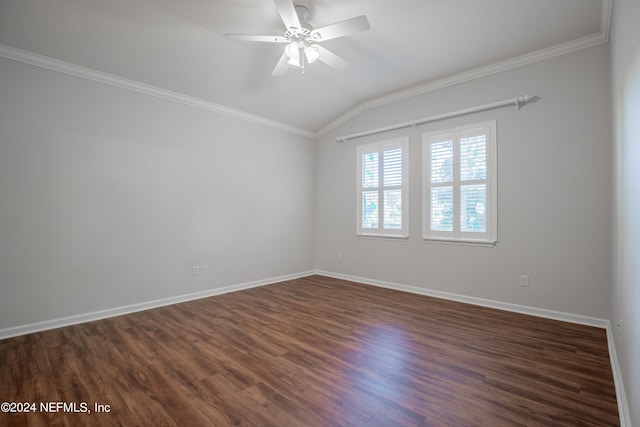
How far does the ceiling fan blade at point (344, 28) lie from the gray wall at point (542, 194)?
88.2 inches

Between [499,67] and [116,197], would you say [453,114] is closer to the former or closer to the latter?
[499,67]

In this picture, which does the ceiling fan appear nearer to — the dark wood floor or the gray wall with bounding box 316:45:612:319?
the gray wall with bounding box 316:45:612:319

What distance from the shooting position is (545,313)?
3322mm

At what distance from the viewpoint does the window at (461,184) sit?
147 inches

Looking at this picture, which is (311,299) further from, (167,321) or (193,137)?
(193,137)

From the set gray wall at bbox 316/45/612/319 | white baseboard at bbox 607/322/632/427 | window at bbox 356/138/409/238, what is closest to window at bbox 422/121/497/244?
gray wall at bbox 316/45/612/319

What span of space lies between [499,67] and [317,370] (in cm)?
406

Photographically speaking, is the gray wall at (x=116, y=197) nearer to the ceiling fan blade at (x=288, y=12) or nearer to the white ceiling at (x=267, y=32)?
the white ceiling at (x=267, y=32)

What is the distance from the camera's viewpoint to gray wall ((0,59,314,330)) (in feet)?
9.55

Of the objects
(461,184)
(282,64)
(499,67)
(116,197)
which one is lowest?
(116,197)

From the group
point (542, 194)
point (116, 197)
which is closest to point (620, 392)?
point (542, 194)

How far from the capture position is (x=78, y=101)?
324 centimetres

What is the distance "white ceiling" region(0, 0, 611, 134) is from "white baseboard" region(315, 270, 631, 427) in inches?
116

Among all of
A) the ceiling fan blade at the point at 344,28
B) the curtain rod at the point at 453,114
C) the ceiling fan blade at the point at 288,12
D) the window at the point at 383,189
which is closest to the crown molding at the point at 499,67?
the curtain rod at the point at 453,114
